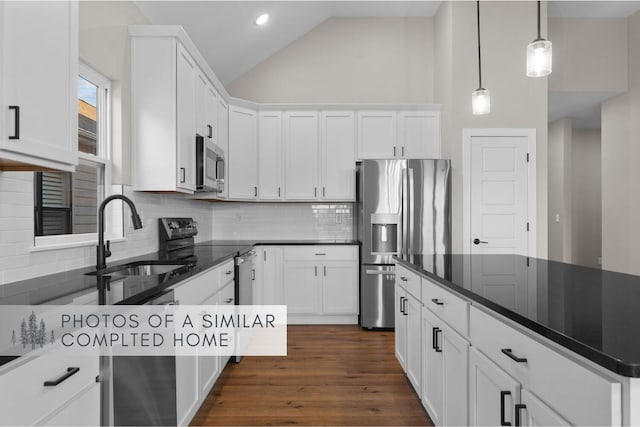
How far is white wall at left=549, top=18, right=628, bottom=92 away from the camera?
16.8ft

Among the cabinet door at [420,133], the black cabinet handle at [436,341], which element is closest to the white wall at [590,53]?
the cabinet door at [420,133]

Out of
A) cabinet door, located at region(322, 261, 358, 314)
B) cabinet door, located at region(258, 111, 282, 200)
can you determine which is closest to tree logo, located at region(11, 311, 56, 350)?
cabinet door, located at region(322, 261, 358, 314)

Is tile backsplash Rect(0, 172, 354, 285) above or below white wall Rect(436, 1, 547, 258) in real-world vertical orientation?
below

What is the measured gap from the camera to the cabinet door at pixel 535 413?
1028mm

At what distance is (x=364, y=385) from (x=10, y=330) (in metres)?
2.34

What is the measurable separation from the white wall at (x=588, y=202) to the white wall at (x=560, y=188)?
0.25m

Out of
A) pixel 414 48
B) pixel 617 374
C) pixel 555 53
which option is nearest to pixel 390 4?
pixel 414 48

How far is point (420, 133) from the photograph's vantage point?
477 cm

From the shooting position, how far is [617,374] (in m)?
0.81

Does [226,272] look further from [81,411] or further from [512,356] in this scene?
[512,356]

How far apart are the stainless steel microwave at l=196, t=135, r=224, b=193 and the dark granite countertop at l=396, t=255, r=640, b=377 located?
1.90 metres

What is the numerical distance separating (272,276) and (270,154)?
144 cm

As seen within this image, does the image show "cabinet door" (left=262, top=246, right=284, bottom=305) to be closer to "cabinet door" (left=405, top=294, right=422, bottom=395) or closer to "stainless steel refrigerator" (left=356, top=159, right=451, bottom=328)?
"stainless steel refrigerator" (left=356, top=159, right=451, bottom=328)

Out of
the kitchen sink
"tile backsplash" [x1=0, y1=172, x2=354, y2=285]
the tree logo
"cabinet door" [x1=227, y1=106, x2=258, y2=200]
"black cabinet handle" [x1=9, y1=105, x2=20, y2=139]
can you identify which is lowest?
the kitchen sink
